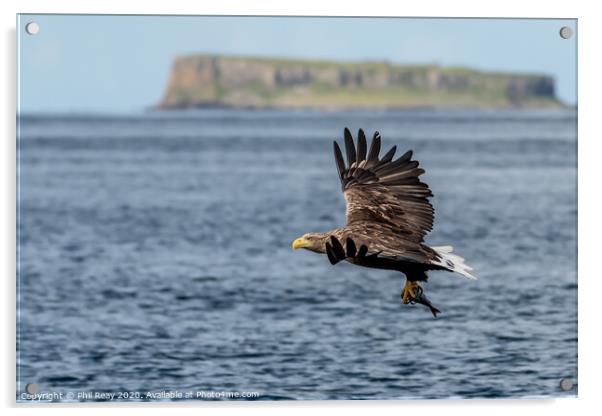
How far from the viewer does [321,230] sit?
916 inches

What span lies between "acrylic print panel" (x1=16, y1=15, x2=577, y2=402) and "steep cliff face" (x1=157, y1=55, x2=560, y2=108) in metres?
0.08

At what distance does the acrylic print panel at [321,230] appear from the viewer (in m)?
14.7

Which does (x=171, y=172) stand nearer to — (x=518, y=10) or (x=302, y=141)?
(x=302, y=141)

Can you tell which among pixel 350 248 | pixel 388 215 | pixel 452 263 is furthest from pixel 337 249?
pixel 388 215

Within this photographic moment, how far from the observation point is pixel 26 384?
45.9 ft

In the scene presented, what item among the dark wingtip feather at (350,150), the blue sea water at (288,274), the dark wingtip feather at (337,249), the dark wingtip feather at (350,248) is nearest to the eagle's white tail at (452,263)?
the dark wingtip feather at (350,248)

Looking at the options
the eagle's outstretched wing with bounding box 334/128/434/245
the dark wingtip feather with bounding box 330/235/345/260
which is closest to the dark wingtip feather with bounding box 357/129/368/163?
the eagle's outstretched wing with bounding box 334/128/434/245

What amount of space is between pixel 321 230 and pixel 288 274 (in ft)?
9.08

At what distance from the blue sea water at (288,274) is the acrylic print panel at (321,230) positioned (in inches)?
2.1

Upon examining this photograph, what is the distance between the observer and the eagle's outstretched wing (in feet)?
34.4

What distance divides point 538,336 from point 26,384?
5896mm

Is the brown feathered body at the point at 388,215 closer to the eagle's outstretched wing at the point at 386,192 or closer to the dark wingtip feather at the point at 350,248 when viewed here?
the eagle's outstretched wing at the point at 386,192

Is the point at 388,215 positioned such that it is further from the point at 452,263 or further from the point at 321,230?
the point at 321,230

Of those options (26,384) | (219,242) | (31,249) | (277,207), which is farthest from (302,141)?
(26,384)
